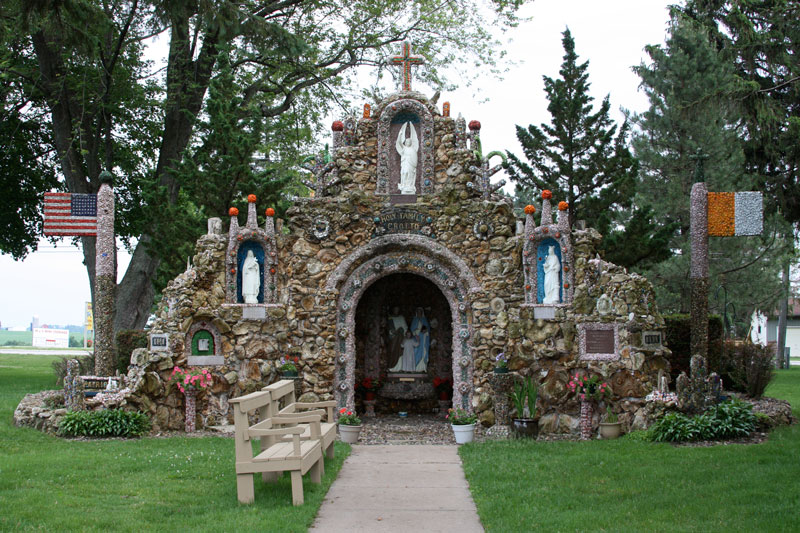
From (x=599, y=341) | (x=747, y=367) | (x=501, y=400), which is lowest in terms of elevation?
(x=501, y=400)

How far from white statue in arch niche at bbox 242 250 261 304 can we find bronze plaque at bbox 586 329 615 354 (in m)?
6.16

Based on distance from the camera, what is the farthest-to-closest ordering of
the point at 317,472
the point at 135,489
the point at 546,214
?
1. the point at 546,214
2. the point at 317,472
3. the point at 135,489

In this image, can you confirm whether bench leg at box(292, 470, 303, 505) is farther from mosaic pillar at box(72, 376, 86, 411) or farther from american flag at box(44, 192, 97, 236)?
american flag at box(44, 192, 97, 236)

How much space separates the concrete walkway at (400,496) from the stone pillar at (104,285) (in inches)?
229

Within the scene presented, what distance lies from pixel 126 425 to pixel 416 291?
22.3ft

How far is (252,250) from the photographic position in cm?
1399

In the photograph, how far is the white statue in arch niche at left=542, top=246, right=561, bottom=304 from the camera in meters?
13.2

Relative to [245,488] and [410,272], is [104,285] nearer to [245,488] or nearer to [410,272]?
[410,272]

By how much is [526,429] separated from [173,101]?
585 inches

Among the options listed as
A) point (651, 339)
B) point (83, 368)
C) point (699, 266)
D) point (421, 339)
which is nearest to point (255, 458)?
point (651, 339)

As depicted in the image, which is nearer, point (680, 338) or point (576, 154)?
point (680, 338)

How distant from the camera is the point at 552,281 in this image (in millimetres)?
13273

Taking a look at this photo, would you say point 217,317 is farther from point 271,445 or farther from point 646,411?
point 646,411

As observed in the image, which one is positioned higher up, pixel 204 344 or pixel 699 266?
pixel 699 266
